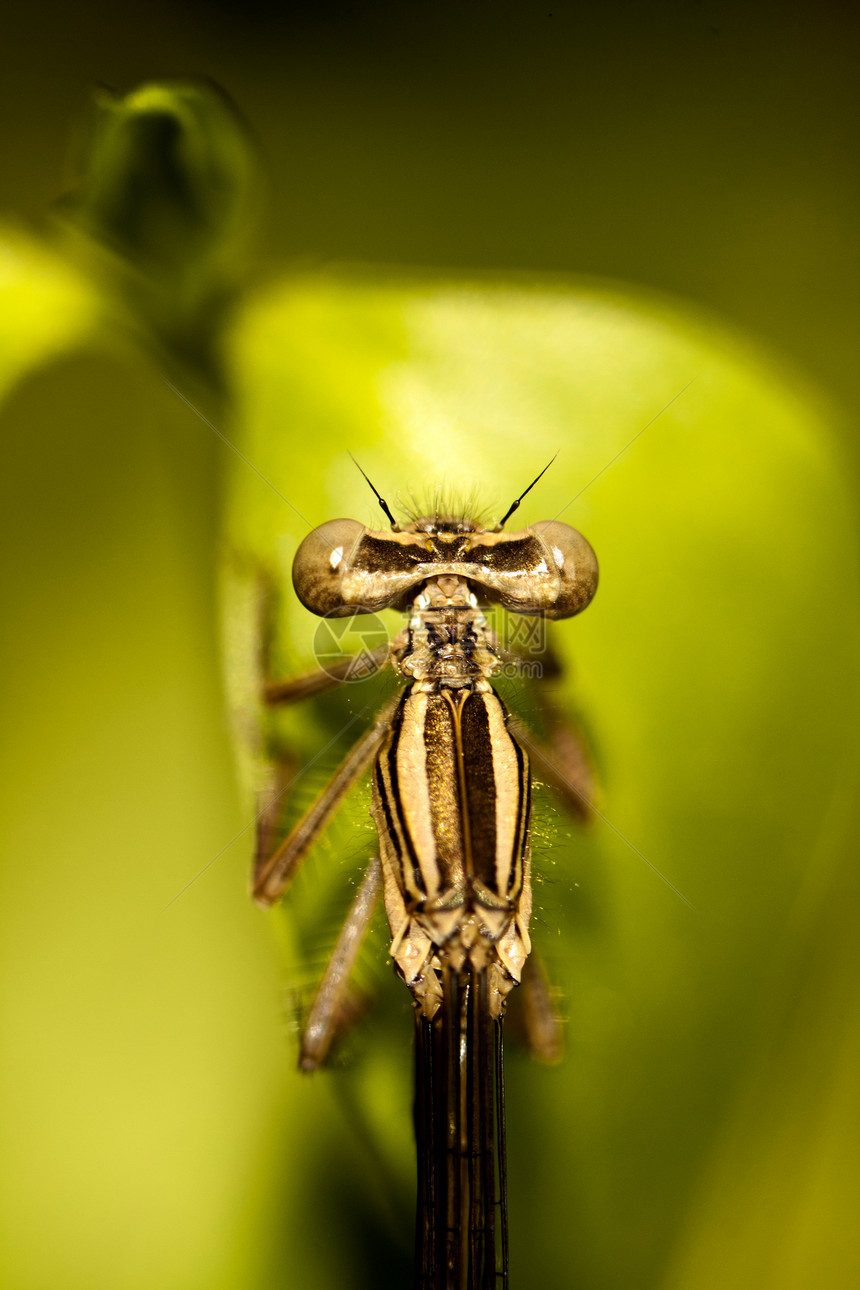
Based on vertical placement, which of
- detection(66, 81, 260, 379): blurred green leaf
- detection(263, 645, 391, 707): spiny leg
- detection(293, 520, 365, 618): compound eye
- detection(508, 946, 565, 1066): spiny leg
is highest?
detection(66, 81, 260, 379): blurred green leaf

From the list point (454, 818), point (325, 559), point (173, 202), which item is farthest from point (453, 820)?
point (173, 202)

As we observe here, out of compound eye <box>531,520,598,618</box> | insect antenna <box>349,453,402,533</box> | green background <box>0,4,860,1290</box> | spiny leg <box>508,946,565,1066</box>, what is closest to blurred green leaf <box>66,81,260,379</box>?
green background <box>0,4,860,1290</box>

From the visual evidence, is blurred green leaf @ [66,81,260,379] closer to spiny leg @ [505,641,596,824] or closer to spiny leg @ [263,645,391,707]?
spiny leg @ [263,645,391,707]

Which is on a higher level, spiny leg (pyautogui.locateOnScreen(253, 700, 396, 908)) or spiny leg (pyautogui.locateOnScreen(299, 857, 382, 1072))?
spiny leg (pyautogui.locateOnScreen(253, 700, 396, 908))

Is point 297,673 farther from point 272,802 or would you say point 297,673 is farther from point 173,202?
point 173,202

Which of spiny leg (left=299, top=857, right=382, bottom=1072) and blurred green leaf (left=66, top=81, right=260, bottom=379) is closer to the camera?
blurred green leaf (left=66, top=81, right=260, bottom=379)

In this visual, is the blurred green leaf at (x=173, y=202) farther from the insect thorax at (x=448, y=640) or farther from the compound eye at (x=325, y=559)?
the insect thorax at (x=448, y=640)

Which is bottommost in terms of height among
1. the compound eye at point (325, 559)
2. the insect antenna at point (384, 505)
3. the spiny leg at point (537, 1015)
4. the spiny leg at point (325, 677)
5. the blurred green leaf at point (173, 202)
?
the spiny leg at point (537, 1015)

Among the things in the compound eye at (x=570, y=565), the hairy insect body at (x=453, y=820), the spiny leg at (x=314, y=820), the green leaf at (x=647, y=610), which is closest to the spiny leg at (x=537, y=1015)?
the green leaf at (x=647, y=610)

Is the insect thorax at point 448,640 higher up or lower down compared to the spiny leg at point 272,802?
higher up
